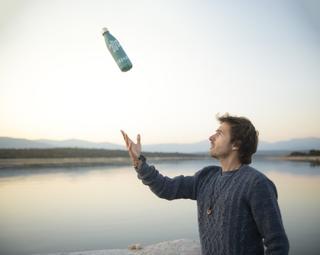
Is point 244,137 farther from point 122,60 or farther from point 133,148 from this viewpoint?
point 122,60

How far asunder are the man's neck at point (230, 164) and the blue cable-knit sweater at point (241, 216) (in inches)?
2.0

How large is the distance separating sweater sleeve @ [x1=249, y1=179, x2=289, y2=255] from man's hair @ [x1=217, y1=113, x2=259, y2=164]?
36cm

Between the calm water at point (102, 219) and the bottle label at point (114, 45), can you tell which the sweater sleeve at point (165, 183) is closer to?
the bottle label at point (114, 45)

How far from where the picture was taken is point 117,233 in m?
10.7

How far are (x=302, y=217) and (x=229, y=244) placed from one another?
42.0 ft

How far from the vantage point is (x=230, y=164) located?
2.56 meters

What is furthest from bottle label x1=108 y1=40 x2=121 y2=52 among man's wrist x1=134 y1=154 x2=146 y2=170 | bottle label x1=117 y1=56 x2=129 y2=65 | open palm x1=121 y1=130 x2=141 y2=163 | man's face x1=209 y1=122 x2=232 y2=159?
man's face x1=209 y1=122 x2=232 y2=159

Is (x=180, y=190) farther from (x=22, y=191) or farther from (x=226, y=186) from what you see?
(x=22, y=191)

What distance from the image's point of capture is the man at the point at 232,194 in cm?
222

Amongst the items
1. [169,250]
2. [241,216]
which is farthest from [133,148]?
[169,250]

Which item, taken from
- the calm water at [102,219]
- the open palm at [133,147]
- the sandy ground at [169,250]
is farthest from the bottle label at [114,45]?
the calm water at [102,219]

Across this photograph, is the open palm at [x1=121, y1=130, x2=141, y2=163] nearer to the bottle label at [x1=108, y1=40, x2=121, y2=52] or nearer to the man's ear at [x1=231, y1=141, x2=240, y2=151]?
the man's ear at [x1=231, y1=141, x2=240, y2=151]

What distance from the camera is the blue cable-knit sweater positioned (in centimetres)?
220

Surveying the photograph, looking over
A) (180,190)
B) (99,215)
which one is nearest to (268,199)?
(180,190)
